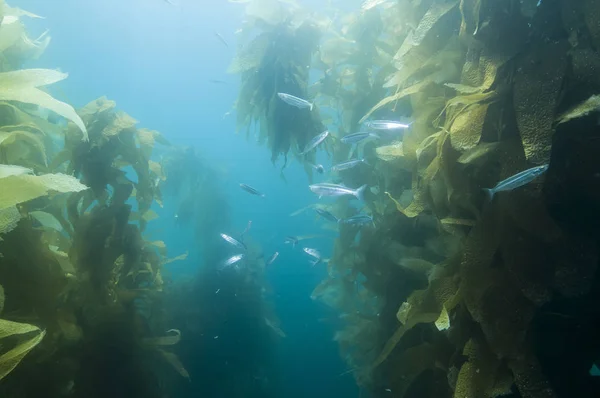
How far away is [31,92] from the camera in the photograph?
1975mm

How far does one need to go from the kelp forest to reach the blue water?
6.24 metres

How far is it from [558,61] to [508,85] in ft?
0.81

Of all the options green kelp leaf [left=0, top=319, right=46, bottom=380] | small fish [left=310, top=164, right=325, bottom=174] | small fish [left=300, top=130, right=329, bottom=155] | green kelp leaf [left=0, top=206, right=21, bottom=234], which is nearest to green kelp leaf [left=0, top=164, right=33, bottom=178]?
green kelp leaf [left=0, top=206, right=21, bottom=234]

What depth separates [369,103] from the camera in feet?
14.7

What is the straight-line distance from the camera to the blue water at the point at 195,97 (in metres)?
12.8

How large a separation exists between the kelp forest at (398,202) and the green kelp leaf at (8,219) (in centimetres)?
1

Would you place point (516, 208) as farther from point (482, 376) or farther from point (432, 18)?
point (432, 18)

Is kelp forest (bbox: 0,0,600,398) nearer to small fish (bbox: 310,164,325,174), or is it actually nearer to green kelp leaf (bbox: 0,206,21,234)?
green kelp leaf (bbox: 0,206,21,234)

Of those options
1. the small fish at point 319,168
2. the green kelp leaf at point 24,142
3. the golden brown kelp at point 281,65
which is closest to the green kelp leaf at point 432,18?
the golden brown kelp at point 281,65

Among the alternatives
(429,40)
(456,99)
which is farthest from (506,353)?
(429,40)

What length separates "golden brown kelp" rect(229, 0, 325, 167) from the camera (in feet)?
14.6

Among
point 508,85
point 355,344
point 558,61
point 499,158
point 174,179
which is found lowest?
point 174,179

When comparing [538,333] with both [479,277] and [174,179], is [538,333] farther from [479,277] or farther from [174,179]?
[174,179]

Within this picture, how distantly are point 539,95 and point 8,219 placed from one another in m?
2.76
